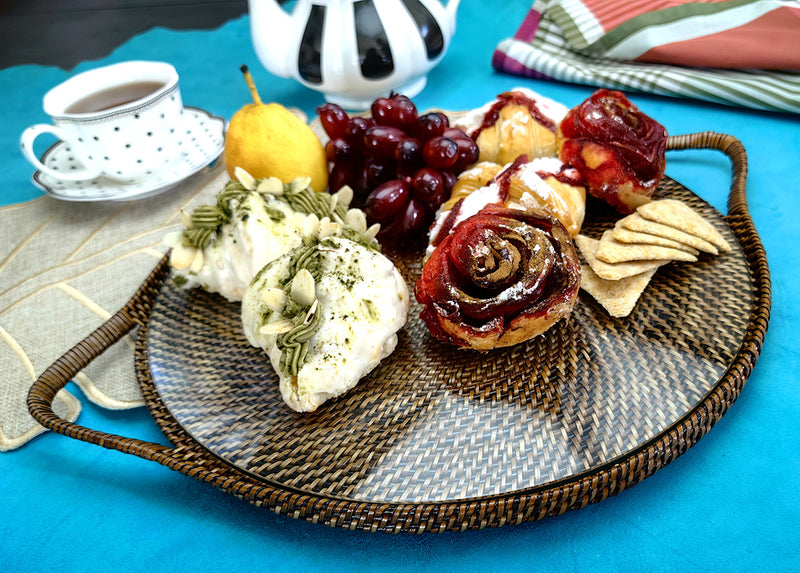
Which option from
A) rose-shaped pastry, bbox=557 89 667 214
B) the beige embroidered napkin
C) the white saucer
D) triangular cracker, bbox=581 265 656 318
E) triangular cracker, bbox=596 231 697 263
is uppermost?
rose-shaped pastry, bbox=557 89 667 214

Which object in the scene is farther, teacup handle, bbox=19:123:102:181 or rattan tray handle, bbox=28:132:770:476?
teacup handle, bbox=19:123:102:181

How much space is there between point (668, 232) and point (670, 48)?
0.90 meters

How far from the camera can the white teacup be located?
1.30 meters

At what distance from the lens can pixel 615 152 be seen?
1042 millimetres

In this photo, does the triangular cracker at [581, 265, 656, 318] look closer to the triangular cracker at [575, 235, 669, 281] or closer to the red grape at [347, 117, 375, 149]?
the triangular cracker at [575, 235, 669, 281]

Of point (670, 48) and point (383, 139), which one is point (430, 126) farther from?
point (670, 48)

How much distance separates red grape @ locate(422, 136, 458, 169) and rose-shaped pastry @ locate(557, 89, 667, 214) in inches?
7.6

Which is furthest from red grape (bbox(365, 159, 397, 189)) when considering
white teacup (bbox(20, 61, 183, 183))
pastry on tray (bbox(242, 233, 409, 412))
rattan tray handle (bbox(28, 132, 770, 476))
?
white teacup (bbox(20, 61, 183, 183))

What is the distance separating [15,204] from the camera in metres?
1.48

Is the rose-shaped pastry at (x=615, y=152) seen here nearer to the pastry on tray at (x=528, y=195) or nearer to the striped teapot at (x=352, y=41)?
the pastry on tray at (x=528, y=195)

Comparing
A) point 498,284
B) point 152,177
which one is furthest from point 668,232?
point 152,177

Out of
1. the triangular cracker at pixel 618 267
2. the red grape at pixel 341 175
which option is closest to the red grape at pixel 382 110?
the red grape at pixel 341 175

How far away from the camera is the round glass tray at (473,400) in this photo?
2.44ft

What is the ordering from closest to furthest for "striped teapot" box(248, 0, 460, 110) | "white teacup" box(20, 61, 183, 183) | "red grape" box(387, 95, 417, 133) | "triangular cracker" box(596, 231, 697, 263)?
"triangular cracker" box(596, 231, 697, 263)
"red grape" box(387, 95, 417, 133)
"white teacup" box(20, 61, 183, 183)
"striped teapot" box(248, 0, 460, 110)
